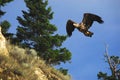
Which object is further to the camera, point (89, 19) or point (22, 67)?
point (22, 67)

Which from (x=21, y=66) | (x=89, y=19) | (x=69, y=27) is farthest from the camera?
(x=21, y=66)

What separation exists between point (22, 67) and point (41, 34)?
35.1 feet

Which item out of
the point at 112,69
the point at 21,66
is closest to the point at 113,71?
the point at 112,69

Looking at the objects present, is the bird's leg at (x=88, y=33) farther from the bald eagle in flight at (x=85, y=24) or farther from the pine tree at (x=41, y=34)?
the pine tree at (x=41, y=34)

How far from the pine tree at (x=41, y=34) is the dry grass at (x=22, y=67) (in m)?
4.18

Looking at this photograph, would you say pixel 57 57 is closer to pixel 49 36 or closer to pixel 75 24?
pixel 49 36

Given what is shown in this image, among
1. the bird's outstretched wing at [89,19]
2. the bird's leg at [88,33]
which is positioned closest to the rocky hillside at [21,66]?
the bird's outstretched wing at [89,19]

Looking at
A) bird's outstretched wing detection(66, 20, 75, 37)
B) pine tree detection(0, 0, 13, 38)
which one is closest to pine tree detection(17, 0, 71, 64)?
pine tree detection(0, 0, 13, 38)

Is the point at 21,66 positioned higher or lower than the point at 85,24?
higher

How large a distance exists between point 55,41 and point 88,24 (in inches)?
542

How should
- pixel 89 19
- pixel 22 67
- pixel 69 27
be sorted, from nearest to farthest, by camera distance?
pixel 89 19 → pixel 69 27 → pixel 22 67

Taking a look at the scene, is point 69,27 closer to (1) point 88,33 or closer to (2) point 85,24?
(2) point 85,24

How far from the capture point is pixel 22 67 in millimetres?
23453

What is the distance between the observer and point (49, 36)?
33219 mm
